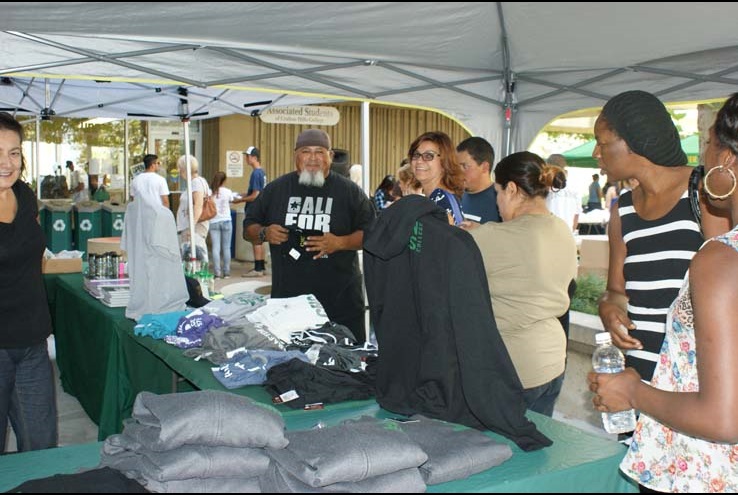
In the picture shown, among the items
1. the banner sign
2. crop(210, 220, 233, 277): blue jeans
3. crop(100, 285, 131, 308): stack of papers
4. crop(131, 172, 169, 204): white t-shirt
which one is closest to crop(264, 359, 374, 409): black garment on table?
crop(100, 285, 131, 308): stack of papers

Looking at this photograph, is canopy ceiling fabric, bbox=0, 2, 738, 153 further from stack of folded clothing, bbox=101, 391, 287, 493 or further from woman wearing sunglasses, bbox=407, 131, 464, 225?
stack of folded clothing, bbox=101, 391, 287, 493

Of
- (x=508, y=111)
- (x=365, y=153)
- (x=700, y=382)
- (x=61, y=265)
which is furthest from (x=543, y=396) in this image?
(x=61, y=265)

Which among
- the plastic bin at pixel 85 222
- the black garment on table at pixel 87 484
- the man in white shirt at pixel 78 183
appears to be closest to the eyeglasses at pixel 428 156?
the black garment on table at pixel 87 484

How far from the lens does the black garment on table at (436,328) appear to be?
2.00 metres

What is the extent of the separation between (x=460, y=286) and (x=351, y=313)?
2198mm

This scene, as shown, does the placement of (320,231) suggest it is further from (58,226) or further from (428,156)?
(58,226)

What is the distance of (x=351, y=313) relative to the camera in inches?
165

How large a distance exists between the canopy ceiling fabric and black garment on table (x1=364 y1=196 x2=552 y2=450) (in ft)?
5.93

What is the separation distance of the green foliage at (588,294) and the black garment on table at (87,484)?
4.91m

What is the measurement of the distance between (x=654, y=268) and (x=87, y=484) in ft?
5.82

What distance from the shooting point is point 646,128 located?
2.19m

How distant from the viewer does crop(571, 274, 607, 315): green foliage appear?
5.96m

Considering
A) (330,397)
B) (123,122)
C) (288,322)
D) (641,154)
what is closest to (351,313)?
(288,322)

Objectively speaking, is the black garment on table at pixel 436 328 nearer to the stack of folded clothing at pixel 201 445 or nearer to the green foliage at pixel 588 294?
the stack of folded clothing at pixel 201 445
